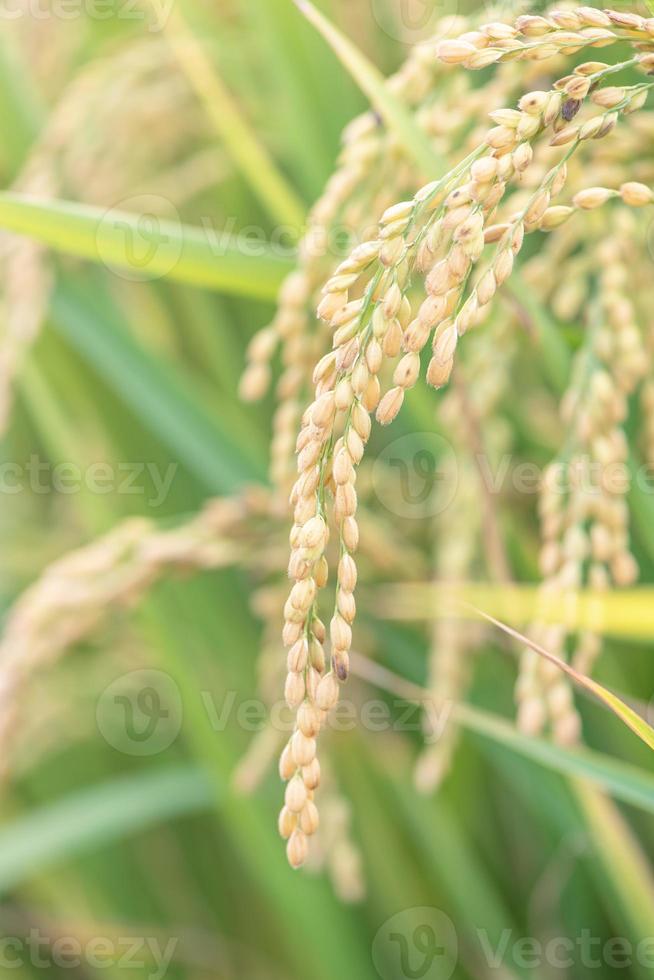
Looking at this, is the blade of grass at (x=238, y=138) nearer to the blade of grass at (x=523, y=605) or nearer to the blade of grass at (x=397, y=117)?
the blade of grass at (x=397, y=117)

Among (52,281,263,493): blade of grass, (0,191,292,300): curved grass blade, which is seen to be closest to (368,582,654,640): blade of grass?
(52,281,263,493): blade of grass

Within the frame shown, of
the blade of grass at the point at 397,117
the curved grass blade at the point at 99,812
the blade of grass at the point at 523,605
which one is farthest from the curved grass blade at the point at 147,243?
the curved grass blade at the point at 99,812

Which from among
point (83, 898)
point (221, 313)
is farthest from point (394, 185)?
point (83, 898)

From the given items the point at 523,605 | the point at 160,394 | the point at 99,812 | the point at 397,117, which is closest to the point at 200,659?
the point at 99,812

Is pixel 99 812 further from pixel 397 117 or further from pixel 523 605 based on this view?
pixel 397 117

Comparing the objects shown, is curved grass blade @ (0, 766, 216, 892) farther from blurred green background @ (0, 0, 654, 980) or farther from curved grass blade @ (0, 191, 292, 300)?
curved grass blade @ (0, 191, 292, 300)
